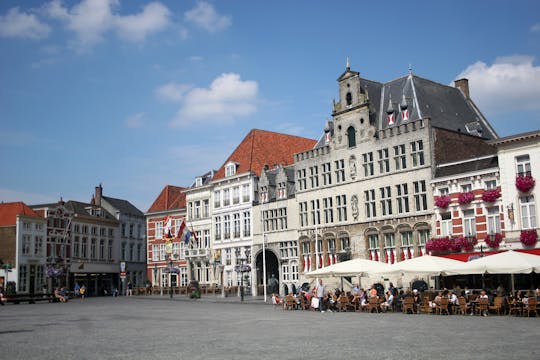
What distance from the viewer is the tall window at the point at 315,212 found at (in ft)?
165

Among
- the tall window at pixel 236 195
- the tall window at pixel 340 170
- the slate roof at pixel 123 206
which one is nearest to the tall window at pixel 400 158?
the tall window at pixel 340 170

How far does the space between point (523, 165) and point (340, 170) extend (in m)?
16.2

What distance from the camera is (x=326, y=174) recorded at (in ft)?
165

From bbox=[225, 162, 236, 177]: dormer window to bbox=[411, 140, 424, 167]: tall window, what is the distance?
2299 cm

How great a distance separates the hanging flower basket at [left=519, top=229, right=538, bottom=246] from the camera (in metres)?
34.0

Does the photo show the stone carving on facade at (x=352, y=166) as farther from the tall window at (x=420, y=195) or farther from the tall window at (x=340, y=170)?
the tall window at (x=420, y=195)

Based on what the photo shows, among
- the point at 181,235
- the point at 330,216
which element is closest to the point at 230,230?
the point at 181,235

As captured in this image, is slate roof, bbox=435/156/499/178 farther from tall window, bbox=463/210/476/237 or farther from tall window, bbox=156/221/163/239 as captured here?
tall window, bbox=156/221/163/239

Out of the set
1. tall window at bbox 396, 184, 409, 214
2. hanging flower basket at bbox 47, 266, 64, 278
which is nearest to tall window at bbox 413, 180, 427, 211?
tall window at bbox 396, 184, 409, 214

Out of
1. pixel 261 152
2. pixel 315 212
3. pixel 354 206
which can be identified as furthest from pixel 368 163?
pixel 261 152

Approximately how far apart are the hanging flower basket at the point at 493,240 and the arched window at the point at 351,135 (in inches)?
570

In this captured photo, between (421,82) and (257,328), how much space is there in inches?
1284

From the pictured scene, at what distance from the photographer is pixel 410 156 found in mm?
43031

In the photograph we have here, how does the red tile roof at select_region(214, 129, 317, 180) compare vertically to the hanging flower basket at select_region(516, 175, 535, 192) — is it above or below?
above
